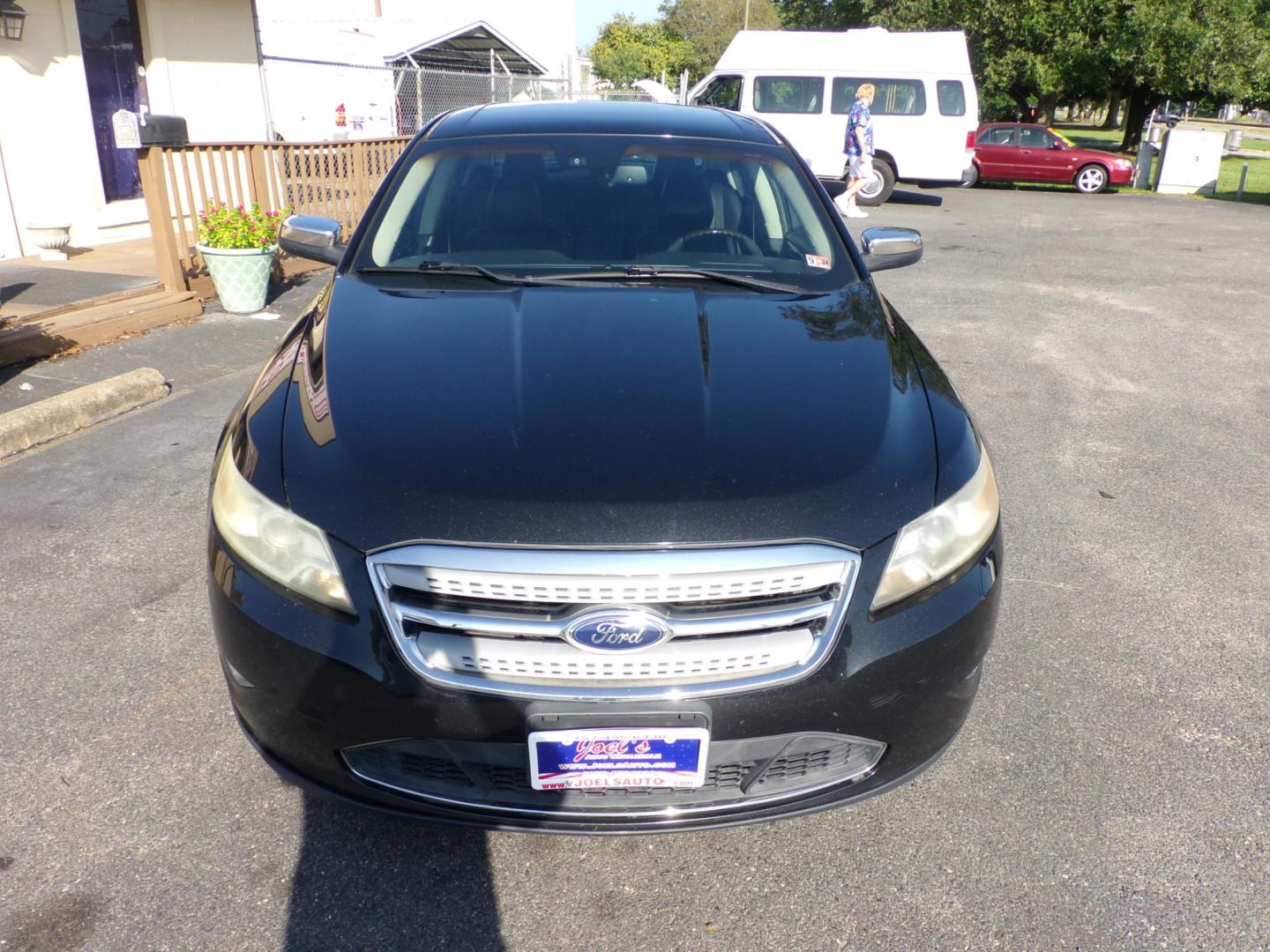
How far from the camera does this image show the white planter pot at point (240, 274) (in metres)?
7.60

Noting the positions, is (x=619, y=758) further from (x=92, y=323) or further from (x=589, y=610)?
(x=92, y=323)

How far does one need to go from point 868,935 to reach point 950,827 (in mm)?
449

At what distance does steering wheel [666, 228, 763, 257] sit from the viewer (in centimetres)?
337

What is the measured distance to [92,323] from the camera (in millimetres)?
6766

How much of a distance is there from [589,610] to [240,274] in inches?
262

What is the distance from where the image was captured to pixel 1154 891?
2336 mm

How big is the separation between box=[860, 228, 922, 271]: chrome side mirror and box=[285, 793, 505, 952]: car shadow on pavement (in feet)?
8.29

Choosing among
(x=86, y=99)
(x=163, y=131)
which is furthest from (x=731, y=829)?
(x=86, y=99)

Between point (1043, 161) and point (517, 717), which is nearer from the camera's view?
point (517, 717)

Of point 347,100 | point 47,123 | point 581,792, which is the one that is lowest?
point 581,792

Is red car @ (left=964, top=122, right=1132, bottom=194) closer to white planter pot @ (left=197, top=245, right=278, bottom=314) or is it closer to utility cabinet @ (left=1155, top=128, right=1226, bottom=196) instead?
utility cabinet @ (left=1155, top=128, right=1226, bottom=196)

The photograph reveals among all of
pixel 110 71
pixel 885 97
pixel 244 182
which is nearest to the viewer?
pixel 244 182

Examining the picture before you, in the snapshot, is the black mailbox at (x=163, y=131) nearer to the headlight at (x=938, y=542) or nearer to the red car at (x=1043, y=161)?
the headlight at (x=938, y=542)

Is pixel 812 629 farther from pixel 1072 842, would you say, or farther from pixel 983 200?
pixel 983 200
